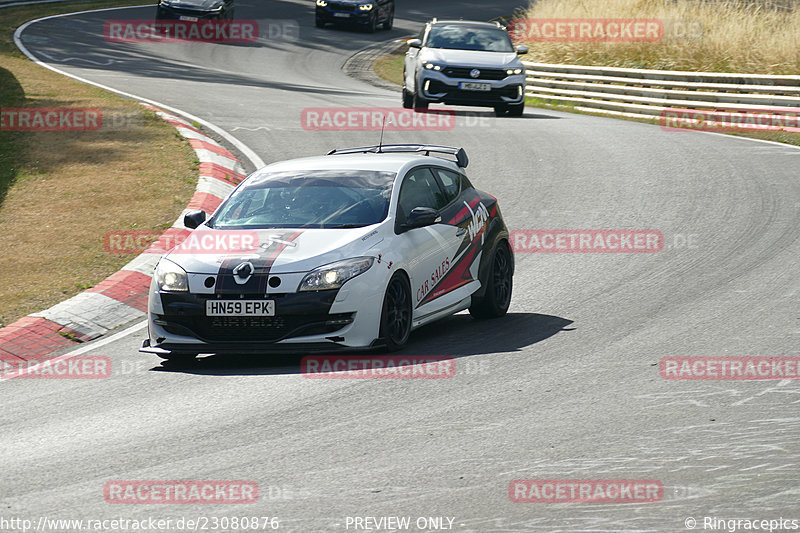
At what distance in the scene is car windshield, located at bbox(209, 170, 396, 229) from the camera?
9.50 m

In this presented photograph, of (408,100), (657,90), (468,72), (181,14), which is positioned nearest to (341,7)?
(181,14)

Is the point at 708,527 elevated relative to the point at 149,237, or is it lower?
elevated

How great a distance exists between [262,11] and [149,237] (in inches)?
1423

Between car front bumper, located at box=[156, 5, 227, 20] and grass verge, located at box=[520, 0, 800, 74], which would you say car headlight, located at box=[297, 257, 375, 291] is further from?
car front bumper, located at box=[156, 5, 227, 20]

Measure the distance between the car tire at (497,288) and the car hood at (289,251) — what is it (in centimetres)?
163

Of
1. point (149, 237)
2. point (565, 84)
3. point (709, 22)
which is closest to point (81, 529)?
point (149, 237)

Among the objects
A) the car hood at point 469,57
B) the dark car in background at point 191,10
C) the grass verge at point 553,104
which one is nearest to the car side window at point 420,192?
the grass verge at point 553,104

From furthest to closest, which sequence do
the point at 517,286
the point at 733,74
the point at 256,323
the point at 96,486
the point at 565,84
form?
1. the point at 565,84
2. the point at 733,74
3. the point at 517,286
4. the point at 256,323
5. the point at 96,486

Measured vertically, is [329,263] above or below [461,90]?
above

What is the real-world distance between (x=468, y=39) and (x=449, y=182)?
47.1ft

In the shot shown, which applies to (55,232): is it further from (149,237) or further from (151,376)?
(151,376)

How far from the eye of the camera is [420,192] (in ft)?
33.3

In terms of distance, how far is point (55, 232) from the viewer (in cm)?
1358

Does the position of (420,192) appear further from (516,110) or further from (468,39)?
(468,39)
